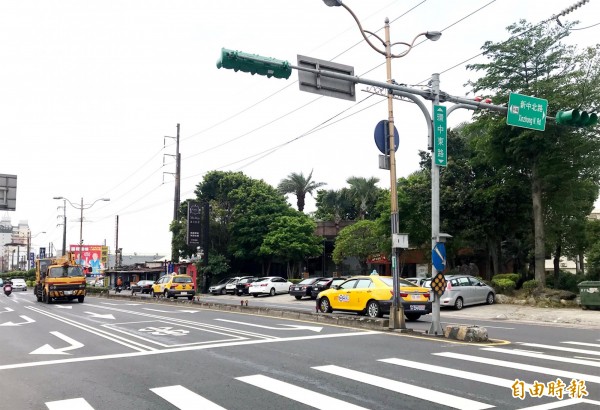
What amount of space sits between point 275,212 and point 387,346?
37.4 m

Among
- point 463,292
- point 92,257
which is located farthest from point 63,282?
point 92,257

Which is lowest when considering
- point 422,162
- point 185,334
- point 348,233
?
point 185,334

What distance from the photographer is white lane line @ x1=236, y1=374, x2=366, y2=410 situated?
6441 mm

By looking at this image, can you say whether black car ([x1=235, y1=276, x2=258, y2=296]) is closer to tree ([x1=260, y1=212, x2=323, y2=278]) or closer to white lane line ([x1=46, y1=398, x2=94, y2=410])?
tree ([x1=260, y1=212, x2=323, y2=278])

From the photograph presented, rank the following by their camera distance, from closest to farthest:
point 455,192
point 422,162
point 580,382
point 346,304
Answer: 1. point 580,382
2. point 346,304
3. point 455,192
4. point 422,162

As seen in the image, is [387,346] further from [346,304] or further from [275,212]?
[275,212]

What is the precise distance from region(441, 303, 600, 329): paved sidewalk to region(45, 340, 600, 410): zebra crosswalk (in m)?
10.0

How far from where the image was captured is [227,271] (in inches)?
2014

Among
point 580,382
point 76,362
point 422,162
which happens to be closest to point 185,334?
point 76,362

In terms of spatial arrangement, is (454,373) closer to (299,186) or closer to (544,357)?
(544,357)

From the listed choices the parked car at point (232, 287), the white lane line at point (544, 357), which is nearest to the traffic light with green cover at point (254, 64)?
the white lane line at point (544, 357)

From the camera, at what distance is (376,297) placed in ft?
57.5

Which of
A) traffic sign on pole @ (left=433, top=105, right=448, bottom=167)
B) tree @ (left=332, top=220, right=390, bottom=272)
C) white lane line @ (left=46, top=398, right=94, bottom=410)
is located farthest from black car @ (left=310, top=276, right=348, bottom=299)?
white lane line @ (left=46, top=398, right=94, bottom=410)

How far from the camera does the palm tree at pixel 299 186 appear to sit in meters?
52.5
